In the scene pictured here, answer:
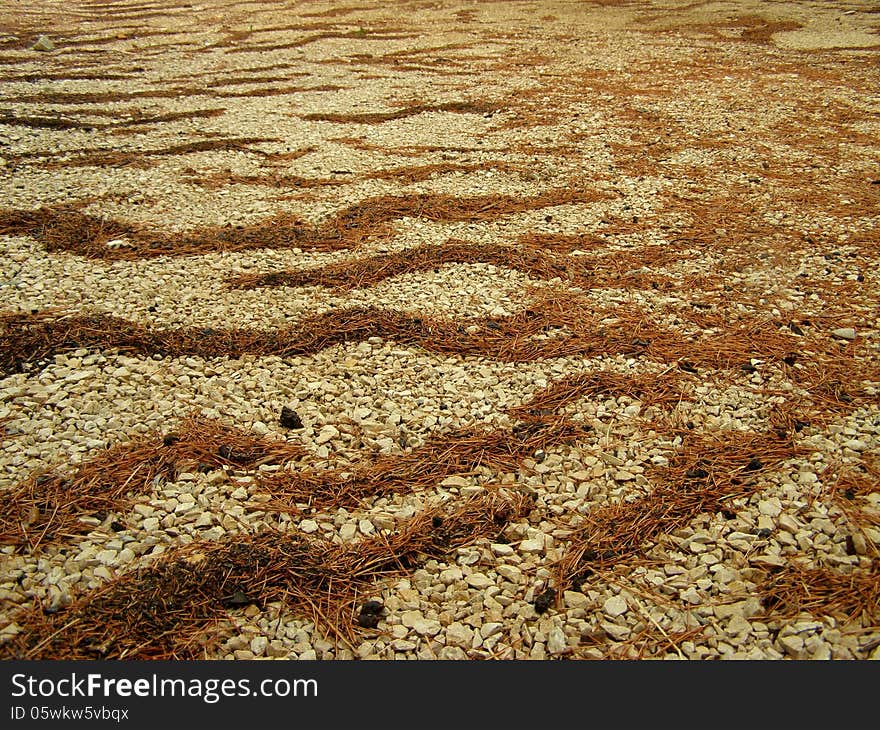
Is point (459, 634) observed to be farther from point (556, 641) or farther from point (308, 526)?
point (308, 526)

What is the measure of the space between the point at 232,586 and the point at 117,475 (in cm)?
102

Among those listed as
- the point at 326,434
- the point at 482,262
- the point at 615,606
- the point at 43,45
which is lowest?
the point at 615,606

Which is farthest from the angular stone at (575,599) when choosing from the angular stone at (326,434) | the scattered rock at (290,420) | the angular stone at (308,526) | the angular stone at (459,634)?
the scattered rock at (290,420)

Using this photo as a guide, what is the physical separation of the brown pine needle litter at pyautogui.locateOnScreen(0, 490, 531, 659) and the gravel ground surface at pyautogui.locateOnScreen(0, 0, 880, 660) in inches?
0.6

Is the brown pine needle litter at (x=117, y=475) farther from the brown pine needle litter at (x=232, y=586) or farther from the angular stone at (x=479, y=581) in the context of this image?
the angular stone at (x=479, y=581)

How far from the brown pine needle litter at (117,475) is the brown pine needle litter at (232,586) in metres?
0.48

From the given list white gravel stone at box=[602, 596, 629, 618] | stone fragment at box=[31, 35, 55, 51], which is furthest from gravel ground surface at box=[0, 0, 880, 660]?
stone fragment at box=[31, 35, 55, 51]

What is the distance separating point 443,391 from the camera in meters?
4.12

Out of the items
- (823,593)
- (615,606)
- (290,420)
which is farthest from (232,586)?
(823,593)

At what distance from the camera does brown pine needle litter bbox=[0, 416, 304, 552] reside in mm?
3088

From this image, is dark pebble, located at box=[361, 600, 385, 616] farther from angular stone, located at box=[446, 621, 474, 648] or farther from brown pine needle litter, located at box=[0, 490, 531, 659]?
angular stone, located at box=[446, 621, 474, 648]

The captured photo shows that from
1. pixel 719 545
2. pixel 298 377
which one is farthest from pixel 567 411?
pixel 298 377

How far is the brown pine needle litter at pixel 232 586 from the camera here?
259 centimetres

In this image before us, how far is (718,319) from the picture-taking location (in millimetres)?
4805
